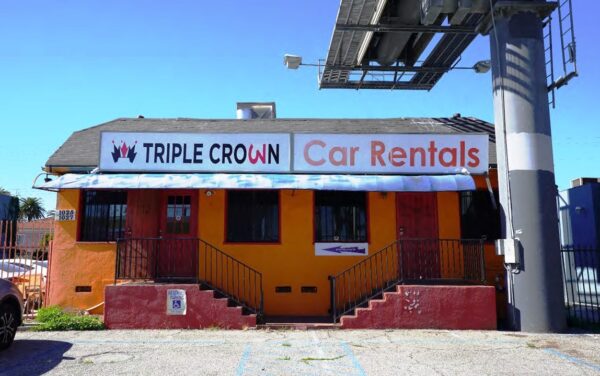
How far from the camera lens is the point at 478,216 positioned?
11914mm

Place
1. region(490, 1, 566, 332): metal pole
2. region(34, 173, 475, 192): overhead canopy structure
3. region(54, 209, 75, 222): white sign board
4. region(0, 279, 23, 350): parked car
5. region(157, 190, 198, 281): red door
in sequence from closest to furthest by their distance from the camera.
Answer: region(0, 279, 23, 350): parked car
region(490, 1, 566, 332): metal pole
region(34, 173, 475, 192): overhead canopy structure
region(157, 190, 198, 281): red door
region(54, 209, 75, 222): white sign board

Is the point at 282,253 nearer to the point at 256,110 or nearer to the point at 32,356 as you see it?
the point at 32,356

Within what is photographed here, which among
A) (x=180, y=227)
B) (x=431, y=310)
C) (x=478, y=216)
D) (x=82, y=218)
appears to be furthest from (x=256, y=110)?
(x=431, y=310)

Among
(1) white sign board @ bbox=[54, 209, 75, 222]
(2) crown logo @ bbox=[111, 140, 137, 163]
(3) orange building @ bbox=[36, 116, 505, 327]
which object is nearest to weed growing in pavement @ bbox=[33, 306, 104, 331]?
(3) orange building @ bbox=[36, 116, 505, 327]

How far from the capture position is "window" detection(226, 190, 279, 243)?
11.7m

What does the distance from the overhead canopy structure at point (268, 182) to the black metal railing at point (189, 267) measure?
4.00 ft

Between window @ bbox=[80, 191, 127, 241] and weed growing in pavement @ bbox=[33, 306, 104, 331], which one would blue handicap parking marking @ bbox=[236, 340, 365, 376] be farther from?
window @ bbox=[80, 191, 127, 241]

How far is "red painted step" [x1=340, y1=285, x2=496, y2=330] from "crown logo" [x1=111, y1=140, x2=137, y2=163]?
18.9 ft

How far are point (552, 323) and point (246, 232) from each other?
6856 mm

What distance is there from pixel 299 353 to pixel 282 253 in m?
4.02

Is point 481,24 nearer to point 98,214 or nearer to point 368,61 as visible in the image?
point 368,61

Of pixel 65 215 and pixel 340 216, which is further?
pixel 340 216

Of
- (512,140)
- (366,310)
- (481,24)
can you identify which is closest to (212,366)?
(366,310)

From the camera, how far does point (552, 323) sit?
9352 millimetres
